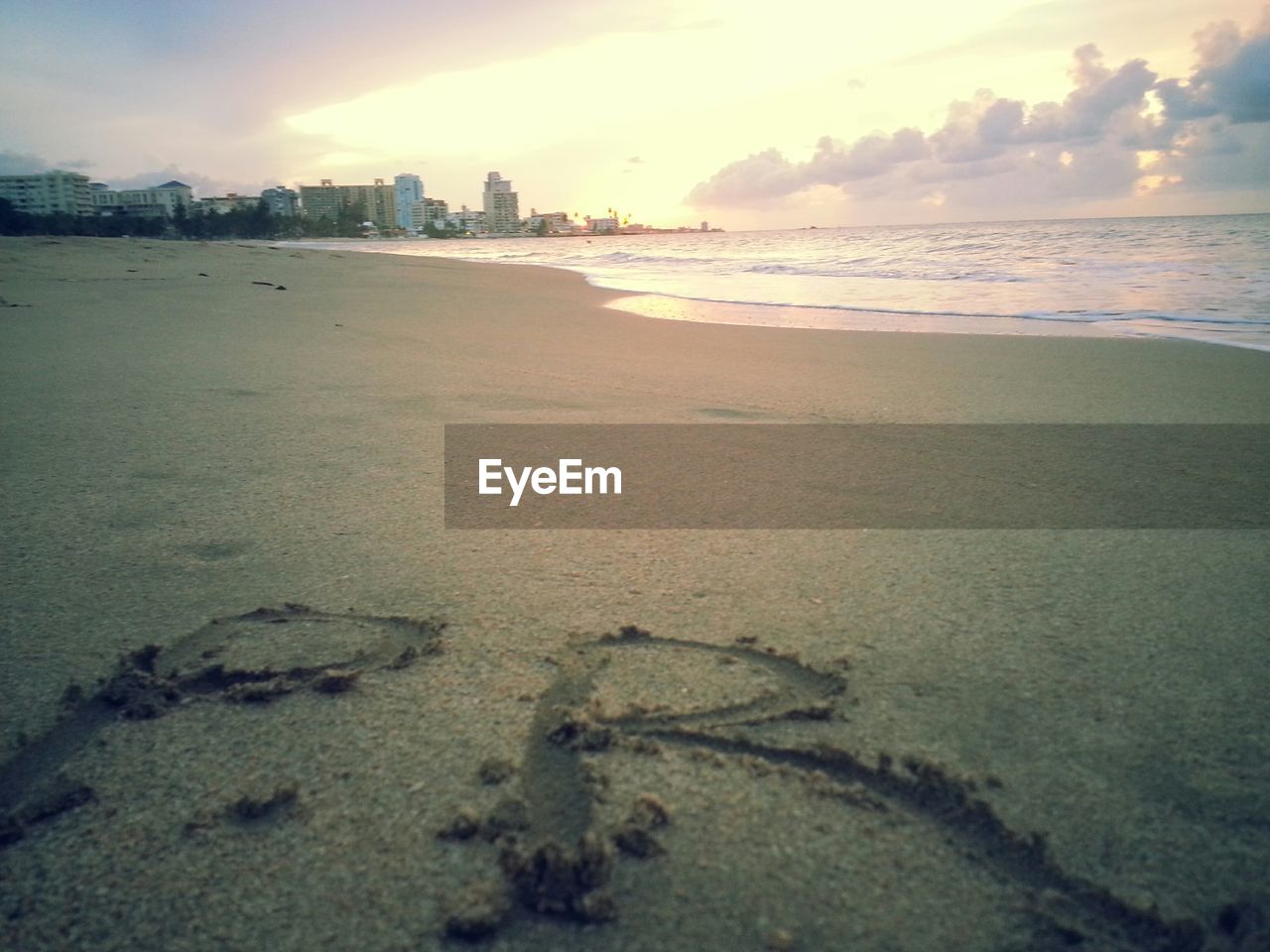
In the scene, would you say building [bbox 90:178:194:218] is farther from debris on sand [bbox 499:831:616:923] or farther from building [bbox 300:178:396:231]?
debris on sand [bbox 499:831:616:923]

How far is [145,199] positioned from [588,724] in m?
97.4

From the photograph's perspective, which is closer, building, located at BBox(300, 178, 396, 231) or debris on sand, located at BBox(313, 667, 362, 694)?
debris on sand, located at BBox(313, 667, 362, 694)

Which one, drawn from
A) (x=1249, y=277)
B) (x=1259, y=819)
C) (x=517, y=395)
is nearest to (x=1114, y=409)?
(x=517, y=395)

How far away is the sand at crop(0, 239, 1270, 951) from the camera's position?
1109 mm

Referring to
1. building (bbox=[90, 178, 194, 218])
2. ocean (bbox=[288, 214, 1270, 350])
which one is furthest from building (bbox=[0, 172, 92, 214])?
ocean (bbox=[288, 214, 1270, 350])

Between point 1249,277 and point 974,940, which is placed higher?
point 1249,277

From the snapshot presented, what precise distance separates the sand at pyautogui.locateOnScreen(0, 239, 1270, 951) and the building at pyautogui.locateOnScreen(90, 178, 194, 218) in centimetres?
7006

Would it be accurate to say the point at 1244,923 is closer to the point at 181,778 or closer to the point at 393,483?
the point at 181,778

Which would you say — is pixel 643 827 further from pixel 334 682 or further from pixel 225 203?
pixel 225 203

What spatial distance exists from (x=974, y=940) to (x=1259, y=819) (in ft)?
1.82

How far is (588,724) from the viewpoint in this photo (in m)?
1.49

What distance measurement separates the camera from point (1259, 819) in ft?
4.16

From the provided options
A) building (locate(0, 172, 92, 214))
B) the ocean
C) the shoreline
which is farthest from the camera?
building (locate(0, 172, 92, 214))

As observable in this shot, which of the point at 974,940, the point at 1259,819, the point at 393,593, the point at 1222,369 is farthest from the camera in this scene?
the point at 1222,369
